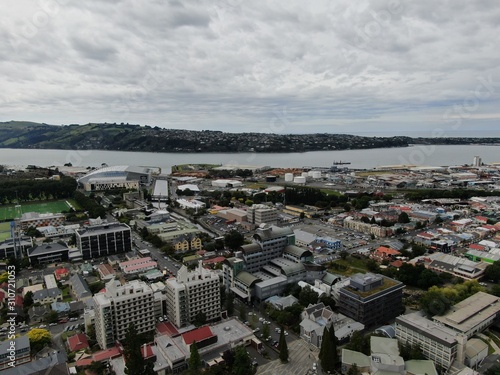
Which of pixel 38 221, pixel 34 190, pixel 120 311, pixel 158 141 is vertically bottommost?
pixel 38 221

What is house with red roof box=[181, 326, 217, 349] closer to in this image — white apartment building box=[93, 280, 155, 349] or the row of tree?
Result: white apartment building box=[93, 280, 155, 349]

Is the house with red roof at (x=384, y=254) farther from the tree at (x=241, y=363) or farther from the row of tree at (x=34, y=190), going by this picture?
the row of tree at (x=34, y=190)

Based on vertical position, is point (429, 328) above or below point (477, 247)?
above

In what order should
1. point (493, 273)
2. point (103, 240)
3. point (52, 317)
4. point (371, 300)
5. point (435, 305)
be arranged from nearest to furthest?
point (435, 305)
point (371, 300)
point (52, 317)
point (493, 273)
point (103, 240)

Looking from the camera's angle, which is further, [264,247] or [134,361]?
[264,247]

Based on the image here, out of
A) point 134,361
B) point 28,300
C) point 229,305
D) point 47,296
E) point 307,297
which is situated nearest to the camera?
point 134,361

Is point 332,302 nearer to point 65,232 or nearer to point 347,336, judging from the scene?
point 347,336

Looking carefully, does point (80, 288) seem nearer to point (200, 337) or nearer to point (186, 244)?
point (186, 244)

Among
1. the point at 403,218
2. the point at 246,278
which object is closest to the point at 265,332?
the point at 246,278
